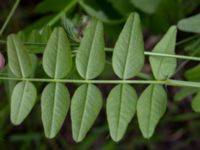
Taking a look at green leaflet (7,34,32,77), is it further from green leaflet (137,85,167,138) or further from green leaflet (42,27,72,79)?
green leaflet (137,85,167,138)

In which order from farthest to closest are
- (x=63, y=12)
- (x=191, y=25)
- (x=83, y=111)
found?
1. (x=63, y=12)
2. (x=191, y=25)
3. (x=83, y=111)

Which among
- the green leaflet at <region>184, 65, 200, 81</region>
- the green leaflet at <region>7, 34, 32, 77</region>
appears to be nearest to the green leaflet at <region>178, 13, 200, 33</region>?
the green leaflet at <region>184, 65, 200, 81</region>

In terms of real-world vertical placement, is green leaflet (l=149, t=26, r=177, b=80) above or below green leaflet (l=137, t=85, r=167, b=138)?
above

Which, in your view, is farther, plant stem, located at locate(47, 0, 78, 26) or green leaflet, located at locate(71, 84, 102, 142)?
plant stem, located at locate(47, 0, 78, 26)

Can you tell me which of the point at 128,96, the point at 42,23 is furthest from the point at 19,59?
the point at 42,23

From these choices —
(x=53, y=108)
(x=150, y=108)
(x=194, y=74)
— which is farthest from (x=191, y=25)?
→ (x=53, y=108)

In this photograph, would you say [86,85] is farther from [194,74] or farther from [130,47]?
[194,74]

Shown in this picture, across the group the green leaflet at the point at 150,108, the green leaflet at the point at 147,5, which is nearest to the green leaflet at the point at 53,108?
the green leaflet at the point at 150,108
